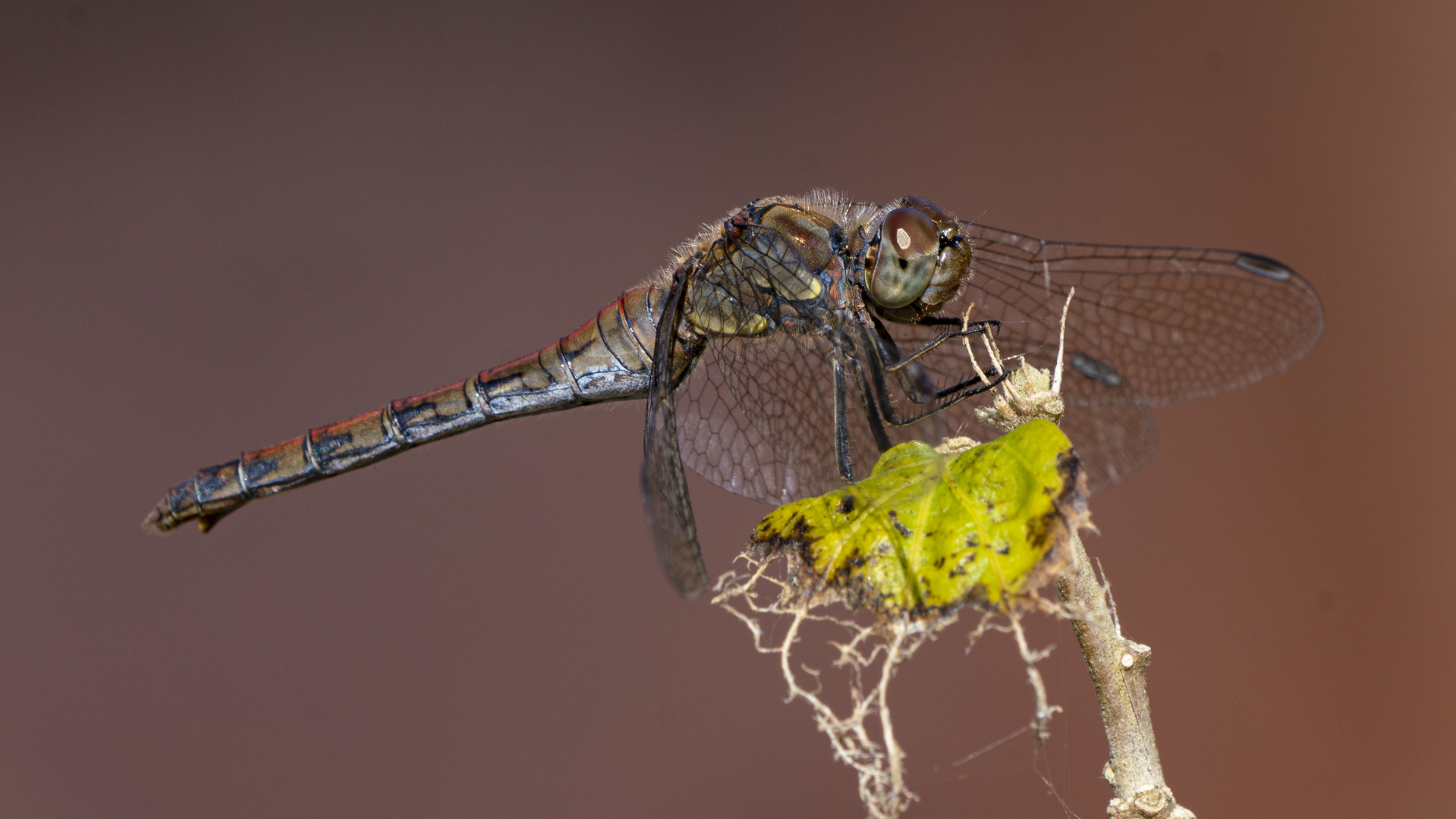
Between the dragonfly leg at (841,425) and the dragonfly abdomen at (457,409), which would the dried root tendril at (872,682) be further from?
the dragonfly abdomen at (457,409)

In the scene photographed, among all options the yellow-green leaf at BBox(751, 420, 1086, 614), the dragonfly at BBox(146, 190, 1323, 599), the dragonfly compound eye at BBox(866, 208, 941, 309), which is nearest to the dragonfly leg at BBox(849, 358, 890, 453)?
the dragonfly at BBox(146, 190, 1323, 599)

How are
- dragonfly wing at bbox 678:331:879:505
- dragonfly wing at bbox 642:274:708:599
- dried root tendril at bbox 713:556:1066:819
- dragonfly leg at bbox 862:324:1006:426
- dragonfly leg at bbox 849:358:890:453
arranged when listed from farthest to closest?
dragonfly wing at bbox 678:331:879:505
dragonfly leg at bbox 849:358:890:453
dragonfly leg at bbox 862:324:1006:426
dragonfly wing at bbox 642:274:708:599
dried root tendril at bbox 713:556:1066:819

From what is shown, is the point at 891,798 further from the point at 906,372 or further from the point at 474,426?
the point at 474,426

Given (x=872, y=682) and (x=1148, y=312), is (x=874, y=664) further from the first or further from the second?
(x=1148, y=312)

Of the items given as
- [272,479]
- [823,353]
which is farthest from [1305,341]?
[272,479]

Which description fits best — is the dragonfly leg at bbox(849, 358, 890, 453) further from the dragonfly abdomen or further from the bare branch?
the bare branch

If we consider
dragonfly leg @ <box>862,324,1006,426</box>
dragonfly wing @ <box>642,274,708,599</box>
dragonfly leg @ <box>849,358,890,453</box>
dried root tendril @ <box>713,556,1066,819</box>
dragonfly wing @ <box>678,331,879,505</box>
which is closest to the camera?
dried root tendril @ <box>713,556,1066,819</box>

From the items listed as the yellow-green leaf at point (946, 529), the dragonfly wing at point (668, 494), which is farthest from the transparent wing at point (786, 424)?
the yellow-green leaf at point (946, 529)
